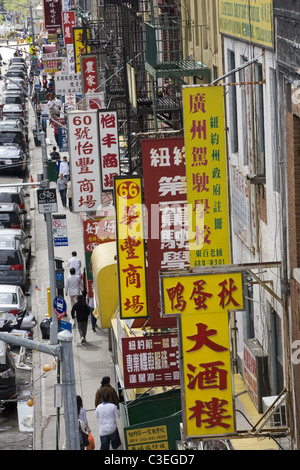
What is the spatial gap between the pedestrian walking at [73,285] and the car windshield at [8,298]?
1513mm

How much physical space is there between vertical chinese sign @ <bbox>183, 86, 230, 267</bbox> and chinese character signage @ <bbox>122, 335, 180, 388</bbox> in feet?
6.76

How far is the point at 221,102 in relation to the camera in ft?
55.4

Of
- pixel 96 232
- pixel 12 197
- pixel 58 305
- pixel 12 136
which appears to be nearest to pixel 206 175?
pixel 58 305

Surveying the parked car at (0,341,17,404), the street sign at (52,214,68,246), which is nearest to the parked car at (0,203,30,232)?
the street sign at (52,214,68,246)

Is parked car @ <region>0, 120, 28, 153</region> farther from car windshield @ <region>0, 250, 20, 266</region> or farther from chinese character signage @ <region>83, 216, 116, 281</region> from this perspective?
chinese character signage @ <region>83, 216, 116, 281</region>

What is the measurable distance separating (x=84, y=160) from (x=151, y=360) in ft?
31.7

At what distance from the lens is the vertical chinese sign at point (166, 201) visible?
18.4 m

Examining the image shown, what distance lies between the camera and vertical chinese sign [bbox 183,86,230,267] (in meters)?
16.9

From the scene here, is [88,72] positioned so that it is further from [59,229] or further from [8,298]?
[8,298]

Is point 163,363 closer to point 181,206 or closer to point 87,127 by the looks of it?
point 181,206

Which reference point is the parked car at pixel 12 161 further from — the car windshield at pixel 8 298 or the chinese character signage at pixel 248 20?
the chinese character signage at pixel 248 20

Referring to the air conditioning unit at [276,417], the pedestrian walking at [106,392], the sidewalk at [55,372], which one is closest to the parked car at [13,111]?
the sidewalk at [55,372]

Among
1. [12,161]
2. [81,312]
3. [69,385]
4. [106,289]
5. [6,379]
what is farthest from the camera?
[12,161]

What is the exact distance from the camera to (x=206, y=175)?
694 inches
